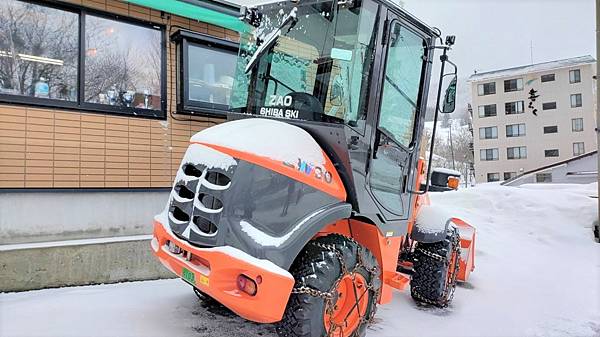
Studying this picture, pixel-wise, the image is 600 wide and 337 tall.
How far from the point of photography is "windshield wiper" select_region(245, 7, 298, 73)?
3397 mm

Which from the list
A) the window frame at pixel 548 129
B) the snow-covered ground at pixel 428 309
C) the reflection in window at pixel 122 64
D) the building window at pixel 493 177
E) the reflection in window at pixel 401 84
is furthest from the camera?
the building window at pixel 493 177

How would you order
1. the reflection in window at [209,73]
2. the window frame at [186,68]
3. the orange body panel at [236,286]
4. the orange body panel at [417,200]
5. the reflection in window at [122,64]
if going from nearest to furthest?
1. the orange body panel at [236,286]
2. the orange body panel at [417,200]
3. the reflection in window at [122,64]
4. the window frame at [186,68]
5. the reflection in window at [209,73]

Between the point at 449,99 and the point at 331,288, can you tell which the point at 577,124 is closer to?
the point at 449,99

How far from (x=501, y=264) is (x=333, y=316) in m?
4.57

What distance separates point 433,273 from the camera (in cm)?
421

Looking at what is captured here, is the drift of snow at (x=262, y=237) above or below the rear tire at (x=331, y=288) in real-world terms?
above

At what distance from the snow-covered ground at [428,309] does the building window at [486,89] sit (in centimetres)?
3085

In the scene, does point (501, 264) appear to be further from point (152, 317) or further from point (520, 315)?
point (152, 317)

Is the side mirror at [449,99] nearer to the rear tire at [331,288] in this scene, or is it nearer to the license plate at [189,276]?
the rear tire at [331,288]

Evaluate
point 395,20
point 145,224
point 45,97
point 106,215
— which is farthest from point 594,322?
point 45,97

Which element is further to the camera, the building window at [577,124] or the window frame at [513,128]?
the window frame at [513,128]

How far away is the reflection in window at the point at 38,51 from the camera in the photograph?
4340mm

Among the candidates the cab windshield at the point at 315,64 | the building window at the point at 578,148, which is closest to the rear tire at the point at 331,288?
the cab windshield at the point at 315,64

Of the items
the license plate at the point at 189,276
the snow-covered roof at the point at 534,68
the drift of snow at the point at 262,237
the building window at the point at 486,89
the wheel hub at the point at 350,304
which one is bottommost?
the wheel hub at the point at 350,304
